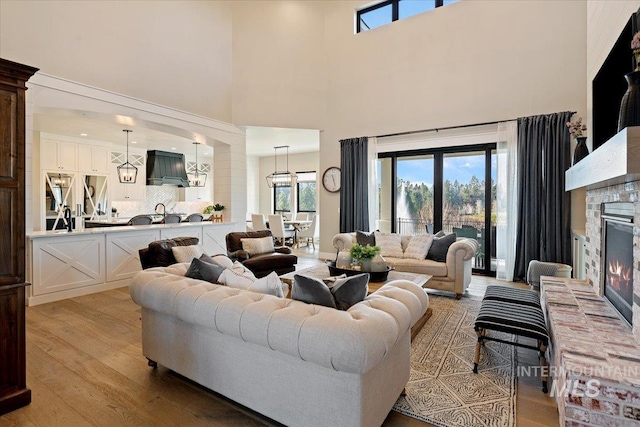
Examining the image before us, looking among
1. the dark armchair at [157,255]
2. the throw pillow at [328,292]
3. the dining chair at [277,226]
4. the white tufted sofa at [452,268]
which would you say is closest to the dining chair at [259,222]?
the dining chair at [277,226]

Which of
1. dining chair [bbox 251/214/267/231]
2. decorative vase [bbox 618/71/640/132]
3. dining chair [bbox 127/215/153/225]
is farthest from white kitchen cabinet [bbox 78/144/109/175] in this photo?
decorative vase [bbox 618/71/640/132]

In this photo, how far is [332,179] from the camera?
7.48 metres

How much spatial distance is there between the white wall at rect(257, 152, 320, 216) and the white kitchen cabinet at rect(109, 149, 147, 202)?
414cm

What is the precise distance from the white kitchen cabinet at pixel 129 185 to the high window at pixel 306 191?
490 centimetres

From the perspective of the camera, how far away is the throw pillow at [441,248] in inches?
185

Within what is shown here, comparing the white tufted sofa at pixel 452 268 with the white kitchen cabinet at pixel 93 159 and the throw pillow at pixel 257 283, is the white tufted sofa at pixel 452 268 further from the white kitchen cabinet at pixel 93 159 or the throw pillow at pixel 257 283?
the white kitchen cabinet at pixel 93 159

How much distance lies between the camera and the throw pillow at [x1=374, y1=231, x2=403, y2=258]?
16.7 ft

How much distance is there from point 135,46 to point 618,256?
6.81 m

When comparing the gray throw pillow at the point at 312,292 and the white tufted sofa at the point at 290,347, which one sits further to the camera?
the gray throw pillow at the point at 312,292

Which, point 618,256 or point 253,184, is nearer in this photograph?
point 618,256

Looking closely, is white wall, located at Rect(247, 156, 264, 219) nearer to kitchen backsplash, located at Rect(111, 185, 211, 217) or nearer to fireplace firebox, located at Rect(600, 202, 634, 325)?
kitchen backsplash, located at Rect(111, 185, 211, 217)

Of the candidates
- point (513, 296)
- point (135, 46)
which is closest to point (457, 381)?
point (513, 296)

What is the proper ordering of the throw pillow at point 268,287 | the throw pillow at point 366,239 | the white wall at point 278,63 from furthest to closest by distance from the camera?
the white wall at point 278,63 → the throw pillow at point 366,239 → the throw pillow at point 268,287

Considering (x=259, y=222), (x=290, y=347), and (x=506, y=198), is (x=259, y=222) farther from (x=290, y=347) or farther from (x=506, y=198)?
(x=290, y=347)
